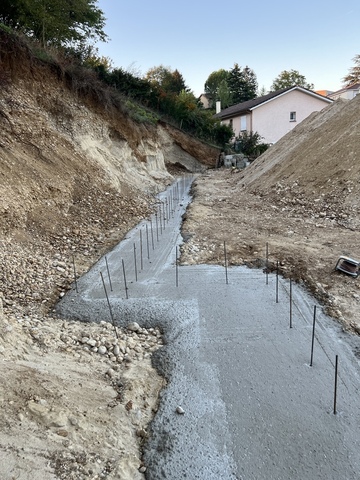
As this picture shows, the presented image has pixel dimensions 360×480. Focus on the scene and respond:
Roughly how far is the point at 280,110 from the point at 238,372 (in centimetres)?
2812

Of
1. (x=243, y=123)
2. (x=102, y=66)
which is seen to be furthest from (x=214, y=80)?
(x=102, y=66)

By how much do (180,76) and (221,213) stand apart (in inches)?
1286

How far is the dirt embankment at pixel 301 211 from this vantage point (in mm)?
6446

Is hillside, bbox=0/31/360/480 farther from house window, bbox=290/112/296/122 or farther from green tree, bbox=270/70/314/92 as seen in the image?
green tree, bbox=270/70/314/92

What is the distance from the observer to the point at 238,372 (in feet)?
12.5

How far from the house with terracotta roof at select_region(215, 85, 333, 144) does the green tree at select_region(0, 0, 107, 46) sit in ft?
48.7

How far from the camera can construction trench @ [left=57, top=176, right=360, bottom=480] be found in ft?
9.22

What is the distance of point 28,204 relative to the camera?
7891 mm

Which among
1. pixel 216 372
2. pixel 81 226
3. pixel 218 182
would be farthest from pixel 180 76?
pixel 216 372

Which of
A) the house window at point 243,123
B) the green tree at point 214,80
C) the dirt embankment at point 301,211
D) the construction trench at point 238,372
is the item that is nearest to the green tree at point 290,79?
the green tree at point 214,80

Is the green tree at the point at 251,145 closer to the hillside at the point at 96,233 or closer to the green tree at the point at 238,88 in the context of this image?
the hillside at the point at 96,233

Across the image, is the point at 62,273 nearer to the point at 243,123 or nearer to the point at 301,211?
the point at 301,211

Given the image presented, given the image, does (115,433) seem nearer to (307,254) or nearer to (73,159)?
(307,254)

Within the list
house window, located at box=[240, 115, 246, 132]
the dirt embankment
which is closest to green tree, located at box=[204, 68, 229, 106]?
house window, located at box=[240, 115, 246, 132]
